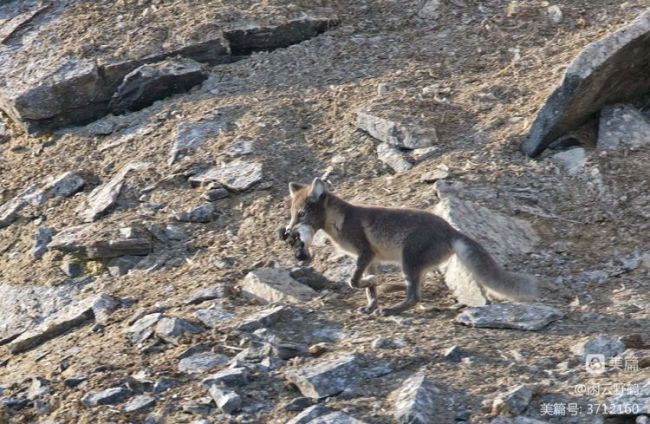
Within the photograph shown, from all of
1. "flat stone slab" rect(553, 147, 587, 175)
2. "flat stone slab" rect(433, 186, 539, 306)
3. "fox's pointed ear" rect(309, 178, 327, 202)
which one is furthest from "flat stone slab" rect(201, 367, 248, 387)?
"flat stone slab" rect(553, 147, 587, 175)

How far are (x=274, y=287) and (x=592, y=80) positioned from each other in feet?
12.4

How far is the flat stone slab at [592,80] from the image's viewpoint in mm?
11836

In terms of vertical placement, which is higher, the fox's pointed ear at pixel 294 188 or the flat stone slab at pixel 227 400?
the fox's pointed ear at pixel 294 188

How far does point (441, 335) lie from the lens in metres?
9.38

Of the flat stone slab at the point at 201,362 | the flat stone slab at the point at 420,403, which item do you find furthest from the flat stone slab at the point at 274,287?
the flat stone slab at the point at 420,403

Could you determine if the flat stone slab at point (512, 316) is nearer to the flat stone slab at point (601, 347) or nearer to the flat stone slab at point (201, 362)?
the flat stone slab at point (601, 347)

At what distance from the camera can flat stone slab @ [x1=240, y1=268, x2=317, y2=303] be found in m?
10.3

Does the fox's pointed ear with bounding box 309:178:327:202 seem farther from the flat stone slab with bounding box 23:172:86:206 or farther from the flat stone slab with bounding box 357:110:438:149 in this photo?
Result: the flat stone slab with bounding box 23:172:86:206

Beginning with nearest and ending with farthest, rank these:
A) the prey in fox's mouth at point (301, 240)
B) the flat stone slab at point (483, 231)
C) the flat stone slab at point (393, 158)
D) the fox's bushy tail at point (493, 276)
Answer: the fox's bushy tail at point (493, 276), the flat stone slab at point (483, 231), the prey in fox's mouth at point (301, 240), the flat stone slab at point (393, 158)

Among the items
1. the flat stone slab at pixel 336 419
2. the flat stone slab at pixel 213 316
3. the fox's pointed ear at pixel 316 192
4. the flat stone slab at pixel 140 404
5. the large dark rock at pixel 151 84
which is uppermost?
the large dark rock at pixel 151 84

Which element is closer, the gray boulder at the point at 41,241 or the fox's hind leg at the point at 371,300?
the fox's hind leg at the point at 371,300

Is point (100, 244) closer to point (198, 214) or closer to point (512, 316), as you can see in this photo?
point (198, 214)

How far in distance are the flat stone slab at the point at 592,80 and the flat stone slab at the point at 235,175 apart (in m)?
2.63

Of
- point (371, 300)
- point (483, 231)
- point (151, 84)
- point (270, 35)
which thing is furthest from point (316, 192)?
point (270, 35)
